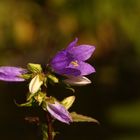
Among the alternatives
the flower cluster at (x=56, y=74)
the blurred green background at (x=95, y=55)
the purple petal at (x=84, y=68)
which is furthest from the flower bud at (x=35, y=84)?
the blurred green background at (x=95, y=55)

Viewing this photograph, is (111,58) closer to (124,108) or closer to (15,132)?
(124,108)

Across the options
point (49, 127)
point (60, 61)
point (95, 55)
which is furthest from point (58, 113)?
point (95, 55)

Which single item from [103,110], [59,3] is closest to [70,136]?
[103,110]

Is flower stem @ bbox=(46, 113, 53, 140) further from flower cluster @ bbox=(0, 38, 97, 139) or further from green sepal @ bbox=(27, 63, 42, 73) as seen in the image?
green sepal @ bbox=(27, 63, 42, 73)

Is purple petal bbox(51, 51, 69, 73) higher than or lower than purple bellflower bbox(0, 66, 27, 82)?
higher

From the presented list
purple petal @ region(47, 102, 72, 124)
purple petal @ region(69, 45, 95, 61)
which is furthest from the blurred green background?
purple petal @ region(47, 102, 72, 124)

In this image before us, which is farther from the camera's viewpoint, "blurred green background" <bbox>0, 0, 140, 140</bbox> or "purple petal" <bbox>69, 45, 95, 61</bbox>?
"blurred green background" <bbox>0, 0, 140, 140</bbox>

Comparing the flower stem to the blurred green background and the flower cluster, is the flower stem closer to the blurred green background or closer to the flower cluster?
the flower cluster

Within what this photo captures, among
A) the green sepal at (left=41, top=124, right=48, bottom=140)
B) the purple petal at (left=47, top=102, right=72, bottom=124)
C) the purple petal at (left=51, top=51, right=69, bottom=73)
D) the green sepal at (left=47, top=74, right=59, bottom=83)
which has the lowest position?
A: the green sepal at (left=41, top=124, right=48, bottom=140)

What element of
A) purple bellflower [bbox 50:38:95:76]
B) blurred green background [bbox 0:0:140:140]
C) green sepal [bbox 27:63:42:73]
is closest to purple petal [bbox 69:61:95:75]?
purple bellflower [bbox 50:38:95:76]

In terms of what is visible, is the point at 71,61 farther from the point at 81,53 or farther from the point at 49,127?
the point at 49,127
